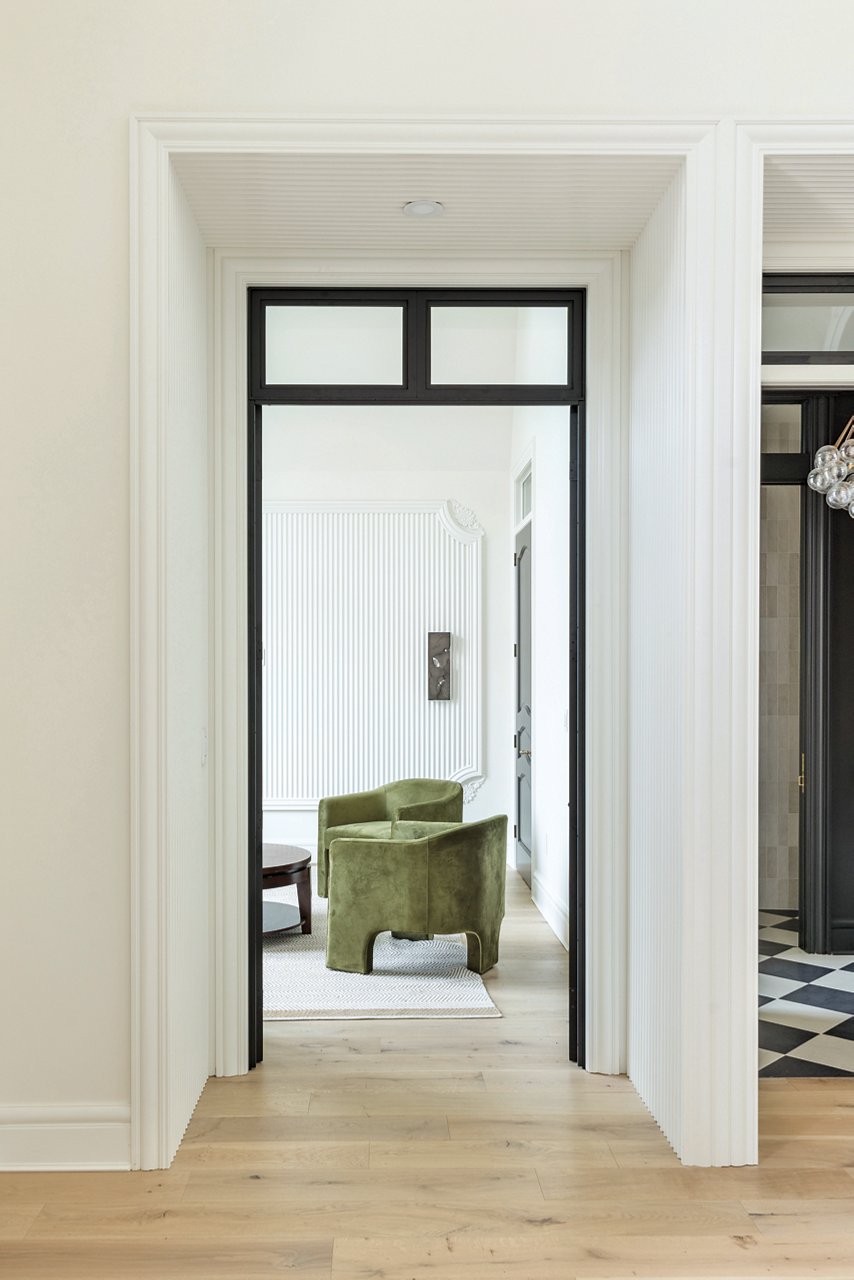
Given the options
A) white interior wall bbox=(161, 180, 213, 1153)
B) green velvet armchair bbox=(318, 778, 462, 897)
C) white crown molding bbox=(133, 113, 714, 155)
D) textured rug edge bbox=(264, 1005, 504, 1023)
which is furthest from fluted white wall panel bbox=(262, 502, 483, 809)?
white crown molding bbox=(133, 113, 714, 155)

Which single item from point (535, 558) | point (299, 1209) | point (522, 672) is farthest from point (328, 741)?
point (299, 1209)

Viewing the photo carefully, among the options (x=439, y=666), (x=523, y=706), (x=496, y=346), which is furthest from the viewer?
(x=439, y=666)

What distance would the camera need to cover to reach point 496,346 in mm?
3680

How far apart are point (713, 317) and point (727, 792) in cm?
131

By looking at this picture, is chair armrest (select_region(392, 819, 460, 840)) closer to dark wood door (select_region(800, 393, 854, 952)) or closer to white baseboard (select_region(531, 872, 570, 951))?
white baseboard (select_region(531, 872, 570, 951))

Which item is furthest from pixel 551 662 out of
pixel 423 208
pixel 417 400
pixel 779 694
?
pixel 423 208

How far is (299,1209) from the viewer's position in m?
2.74

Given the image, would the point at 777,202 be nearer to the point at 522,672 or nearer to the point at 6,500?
the point at 6,500

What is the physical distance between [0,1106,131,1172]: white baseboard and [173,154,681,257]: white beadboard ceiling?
2.62 m

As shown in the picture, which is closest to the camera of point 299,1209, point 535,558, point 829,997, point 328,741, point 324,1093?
point 299,1209

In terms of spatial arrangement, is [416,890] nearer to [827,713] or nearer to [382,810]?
[382,810]

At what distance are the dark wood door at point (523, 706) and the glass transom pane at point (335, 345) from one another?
3.08m

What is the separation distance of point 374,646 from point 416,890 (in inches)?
123

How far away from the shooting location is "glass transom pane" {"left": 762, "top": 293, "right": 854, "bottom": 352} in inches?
138
